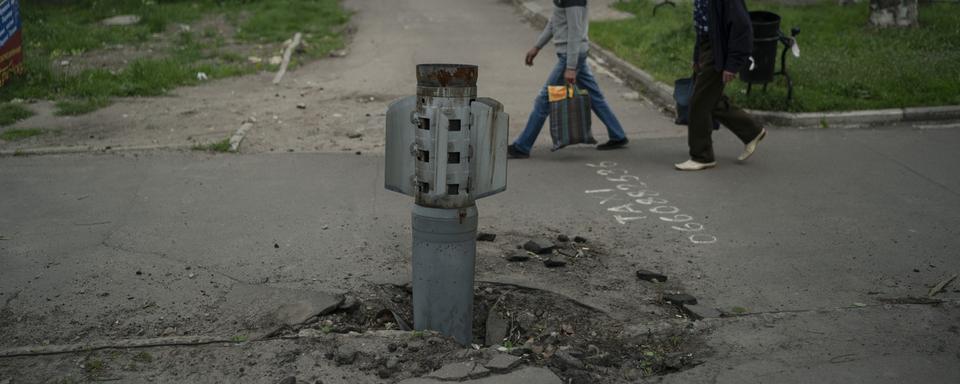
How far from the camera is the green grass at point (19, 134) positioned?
29.8 ft

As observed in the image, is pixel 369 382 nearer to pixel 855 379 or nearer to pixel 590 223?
pixel 855 379

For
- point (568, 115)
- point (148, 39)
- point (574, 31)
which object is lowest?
point (148, 39)

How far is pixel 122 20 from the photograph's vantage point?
58.3 feet

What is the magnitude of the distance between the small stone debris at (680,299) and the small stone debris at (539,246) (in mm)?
967

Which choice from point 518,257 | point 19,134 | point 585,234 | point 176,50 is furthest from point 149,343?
point 176,50

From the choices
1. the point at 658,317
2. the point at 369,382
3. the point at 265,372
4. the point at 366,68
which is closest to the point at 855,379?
the point at 658,317

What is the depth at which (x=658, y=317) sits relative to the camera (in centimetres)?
489

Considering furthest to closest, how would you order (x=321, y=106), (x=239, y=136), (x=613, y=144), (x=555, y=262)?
1. (x=321, y=106)
2. (x=239, y=136)
3. (x=613, y=144)
4. (x=555, y=262)

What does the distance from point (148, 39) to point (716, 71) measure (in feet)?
37.1

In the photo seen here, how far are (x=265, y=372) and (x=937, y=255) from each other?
4242 millimetres

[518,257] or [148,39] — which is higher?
[148,39]

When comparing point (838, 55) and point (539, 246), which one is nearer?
point (539, 246)

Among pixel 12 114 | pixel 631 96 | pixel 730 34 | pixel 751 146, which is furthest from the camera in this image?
pixel 631 96

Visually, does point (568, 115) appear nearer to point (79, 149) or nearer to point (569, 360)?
point (569, 360)
